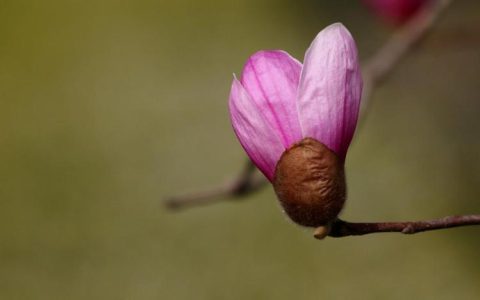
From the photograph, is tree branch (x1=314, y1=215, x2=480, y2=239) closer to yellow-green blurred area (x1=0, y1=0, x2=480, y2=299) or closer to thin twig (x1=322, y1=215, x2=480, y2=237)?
thin twig (x1=322, y1=215, x2=480, y2=237)

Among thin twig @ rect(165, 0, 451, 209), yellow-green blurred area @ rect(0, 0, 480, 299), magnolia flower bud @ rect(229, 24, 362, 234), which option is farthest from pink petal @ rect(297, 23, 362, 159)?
yellow-green blurred area @ rect(0, 0, 480, 299)

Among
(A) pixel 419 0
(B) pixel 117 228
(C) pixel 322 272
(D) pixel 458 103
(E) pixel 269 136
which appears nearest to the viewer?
(E) pixel 269 136

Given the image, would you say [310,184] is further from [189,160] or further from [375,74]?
[189,160]

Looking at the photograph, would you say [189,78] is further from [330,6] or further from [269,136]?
[269,136]

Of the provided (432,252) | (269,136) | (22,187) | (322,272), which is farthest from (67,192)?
(269,136)

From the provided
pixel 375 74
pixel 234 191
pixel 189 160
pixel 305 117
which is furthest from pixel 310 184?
pixel 189 160
